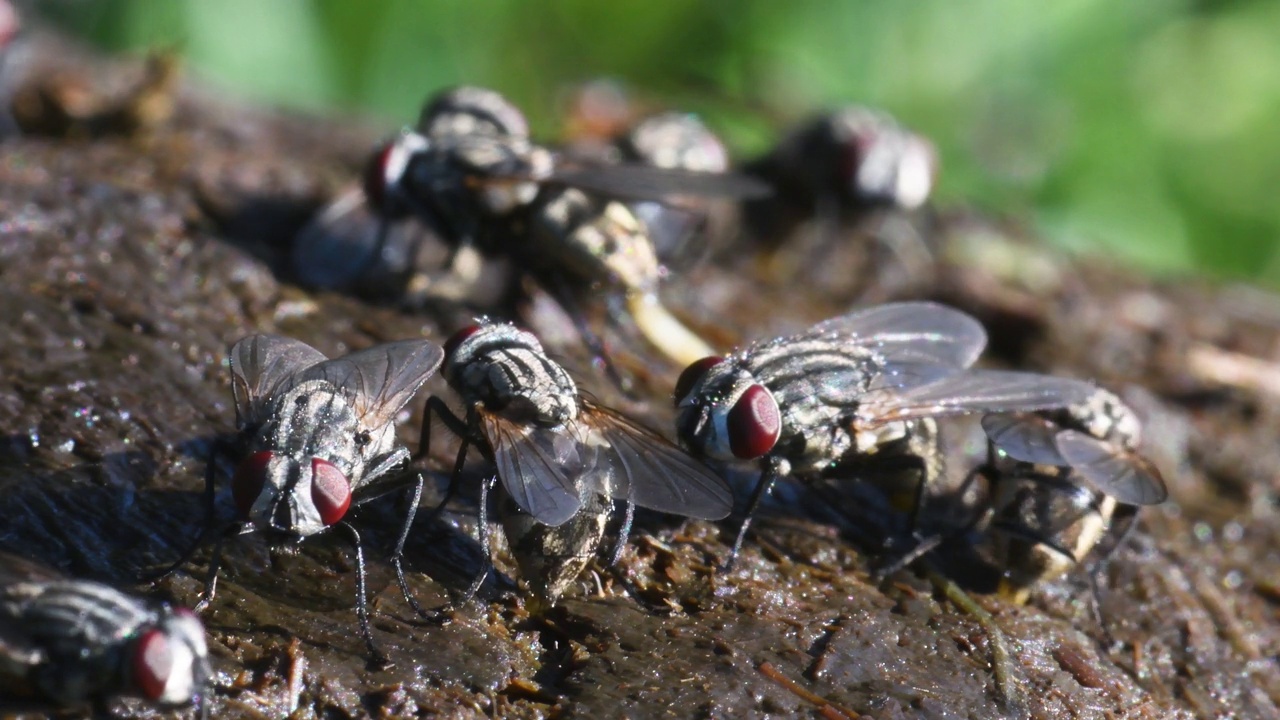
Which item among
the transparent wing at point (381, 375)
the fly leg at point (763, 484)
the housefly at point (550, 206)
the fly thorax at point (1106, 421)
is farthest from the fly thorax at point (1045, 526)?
the transparent wing at point (381, 375)

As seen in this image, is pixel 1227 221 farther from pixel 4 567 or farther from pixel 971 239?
pixel 4 567

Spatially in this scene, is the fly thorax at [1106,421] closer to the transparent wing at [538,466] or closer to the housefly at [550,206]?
the housefly at [550,206]

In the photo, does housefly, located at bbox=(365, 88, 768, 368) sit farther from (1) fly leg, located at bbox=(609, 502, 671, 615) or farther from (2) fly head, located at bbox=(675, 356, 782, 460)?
(1) fly leg, located at bbox=(609, 502, 671, 615)

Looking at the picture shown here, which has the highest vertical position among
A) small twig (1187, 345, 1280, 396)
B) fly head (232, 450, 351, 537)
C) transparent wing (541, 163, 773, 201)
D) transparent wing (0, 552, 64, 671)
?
transparent wing (541, 163, 773, 201)

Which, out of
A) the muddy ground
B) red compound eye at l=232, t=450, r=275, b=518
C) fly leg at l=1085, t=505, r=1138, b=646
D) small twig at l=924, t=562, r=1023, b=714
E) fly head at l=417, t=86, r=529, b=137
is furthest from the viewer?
fly head at l=417, t=86, r=529, b=137

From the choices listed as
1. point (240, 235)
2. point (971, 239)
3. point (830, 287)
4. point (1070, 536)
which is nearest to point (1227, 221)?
point (971, 239)

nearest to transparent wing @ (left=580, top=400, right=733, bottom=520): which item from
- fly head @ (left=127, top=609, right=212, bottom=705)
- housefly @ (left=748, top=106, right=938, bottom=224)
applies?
fly head @ (left=127, top=609, right=212, bottom=705)

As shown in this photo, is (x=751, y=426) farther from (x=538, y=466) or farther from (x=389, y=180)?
(x=389, y=180)
